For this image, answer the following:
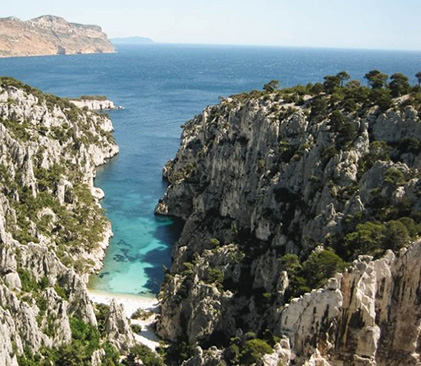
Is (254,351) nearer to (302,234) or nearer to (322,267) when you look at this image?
(322,267)

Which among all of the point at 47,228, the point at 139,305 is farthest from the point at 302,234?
Result: the point at 47,228

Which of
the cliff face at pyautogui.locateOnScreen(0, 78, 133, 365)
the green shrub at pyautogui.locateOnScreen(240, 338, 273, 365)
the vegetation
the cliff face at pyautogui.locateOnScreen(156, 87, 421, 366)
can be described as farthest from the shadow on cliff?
the green shrub at pyautogui.locateOnScreen(240, 338, 273, 365)

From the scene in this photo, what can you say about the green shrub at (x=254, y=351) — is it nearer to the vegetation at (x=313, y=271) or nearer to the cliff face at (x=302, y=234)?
the cliff face at (x=302, y=234)

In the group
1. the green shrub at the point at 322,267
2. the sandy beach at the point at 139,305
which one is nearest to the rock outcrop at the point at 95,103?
the sandy beach at the point at 139,305

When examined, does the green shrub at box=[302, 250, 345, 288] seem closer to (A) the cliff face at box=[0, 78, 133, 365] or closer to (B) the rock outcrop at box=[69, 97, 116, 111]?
(A) the cliff face at box=[0, 78, 133, 365]

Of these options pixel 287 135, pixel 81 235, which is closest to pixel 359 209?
pixel 287 135
